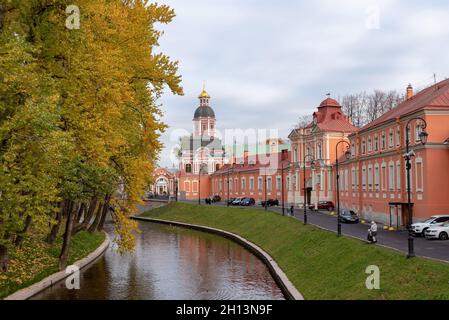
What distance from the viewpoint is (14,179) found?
59.8 ft

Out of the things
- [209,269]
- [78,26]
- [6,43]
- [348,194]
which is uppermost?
[78,26]

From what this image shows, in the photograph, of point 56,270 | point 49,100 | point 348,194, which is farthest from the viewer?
point 348,194

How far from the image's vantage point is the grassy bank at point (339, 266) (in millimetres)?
18375

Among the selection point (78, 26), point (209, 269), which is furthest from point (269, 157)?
point (78, 26)

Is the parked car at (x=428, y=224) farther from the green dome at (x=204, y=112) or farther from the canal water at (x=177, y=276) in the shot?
the green dome at (x=204, y=112)

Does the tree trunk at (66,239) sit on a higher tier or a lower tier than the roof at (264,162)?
lower

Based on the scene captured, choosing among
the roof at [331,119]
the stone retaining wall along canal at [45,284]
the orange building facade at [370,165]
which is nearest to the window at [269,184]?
the orange building facade at [370,165]

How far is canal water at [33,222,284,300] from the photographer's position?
25250 mm

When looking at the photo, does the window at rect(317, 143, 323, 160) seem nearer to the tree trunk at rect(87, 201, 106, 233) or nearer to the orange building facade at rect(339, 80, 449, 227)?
the orange building facade at rect(339, 80, 449, 227)

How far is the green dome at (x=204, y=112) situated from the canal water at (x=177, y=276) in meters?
81.3

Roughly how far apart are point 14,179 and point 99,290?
33.6ft

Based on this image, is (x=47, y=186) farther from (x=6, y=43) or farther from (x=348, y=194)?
(x=348, y=194)

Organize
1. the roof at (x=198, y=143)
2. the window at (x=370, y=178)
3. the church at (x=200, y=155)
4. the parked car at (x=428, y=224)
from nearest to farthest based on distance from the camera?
1. the parked car at (x=428, y=224)
2. the window at (x=370, y=178)
3. the church at (x=200, y=155)
4. the roof at (x=198, y=143)

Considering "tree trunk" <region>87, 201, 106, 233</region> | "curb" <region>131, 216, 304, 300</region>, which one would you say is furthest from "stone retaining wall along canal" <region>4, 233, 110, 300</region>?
"curb" <region>131, 216, 304, 300</region>
